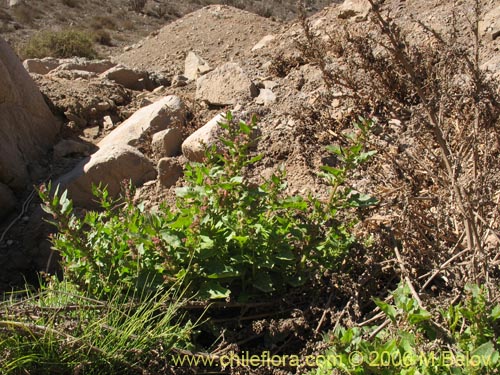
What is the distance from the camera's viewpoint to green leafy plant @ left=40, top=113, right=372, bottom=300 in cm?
225

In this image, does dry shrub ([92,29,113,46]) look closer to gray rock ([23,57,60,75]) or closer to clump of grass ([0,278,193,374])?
gray rock ([23,57,60,75])

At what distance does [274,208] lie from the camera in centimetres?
240

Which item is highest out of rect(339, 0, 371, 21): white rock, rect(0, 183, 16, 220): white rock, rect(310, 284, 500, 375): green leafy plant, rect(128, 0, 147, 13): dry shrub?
rect(128, 0, 147, 13): dry shrub

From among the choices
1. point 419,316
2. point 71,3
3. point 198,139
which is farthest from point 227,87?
point 71,3

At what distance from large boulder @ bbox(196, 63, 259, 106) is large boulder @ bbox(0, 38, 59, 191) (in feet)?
4.57

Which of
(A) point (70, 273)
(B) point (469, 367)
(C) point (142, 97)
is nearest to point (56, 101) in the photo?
(C) point (142, 97)

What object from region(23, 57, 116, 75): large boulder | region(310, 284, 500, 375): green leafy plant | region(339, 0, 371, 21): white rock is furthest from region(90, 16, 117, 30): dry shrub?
region(310, 284, 500, 375): green leafy plant

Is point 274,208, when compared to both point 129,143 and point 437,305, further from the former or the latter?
point 129,143

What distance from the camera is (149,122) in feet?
15.1

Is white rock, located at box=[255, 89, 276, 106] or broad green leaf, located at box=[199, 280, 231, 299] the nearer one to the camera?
broad green leaf, located at box=[199, 280, 231, 299]

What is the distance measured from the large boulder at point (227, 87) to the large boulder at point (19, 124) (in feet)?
4.57

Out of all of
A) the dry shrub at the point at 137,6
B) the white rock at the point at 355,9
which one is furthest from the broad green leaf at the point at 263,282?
the dry shrub at the point at 137,6

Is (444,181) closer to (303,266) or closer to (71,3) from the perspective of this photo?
(303,266)

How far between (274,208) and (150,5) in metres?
22.8
